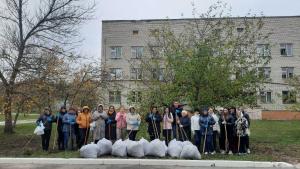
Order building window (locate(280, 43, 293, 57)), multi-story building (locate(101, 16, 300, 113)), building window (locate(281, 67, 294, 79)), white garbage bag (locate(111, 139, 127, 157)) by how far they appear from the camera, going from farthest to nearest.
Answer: building window (locate(280, 43, 293, 57)), building window (locate(281, 67, 294, 79)), multi-story building (locate(101, 16, 300, 113)), white garbage bag (locate(111, 139, 127, 157))

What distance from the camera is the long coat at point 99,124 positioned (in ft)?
50.5

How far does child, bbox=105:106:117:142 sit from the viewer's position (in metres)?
15.5

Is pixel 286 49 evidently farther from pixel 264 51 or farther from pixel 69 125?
pixel 69 125

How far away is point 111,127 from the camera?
1554 centimetres

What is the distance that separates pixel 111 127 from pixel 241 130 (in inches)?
174

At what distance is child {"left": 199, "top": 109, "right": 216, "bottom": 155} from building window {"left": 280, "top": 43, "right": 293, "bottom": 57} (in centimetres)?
3218

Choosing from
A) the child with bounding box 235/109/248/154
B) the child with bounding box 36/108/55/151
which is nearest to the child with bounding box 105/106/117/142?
the child with bounding box 36/108/55/151

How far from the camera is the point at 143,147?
1370 centimetres

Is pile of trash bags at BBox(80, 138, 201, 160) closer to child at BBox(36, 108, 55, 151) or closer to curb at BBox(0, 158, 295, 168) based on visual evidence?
curb at BBox(0, 158, 295, 168)

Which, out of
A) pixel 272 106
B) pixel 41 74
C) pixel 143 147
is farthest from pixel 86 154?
pixel 272 106

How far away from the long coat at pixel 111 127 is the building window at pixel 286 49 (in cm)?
3262

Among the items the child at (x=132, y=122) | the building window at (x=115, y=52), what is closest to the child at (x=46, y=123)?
the child at (x=132, y=122)

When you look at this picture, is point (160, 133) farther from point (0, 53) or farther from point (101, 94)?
point (101, 94)

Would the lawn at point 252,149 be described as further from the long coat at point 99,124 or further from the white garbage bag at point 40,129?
the long coat at point 99,124
